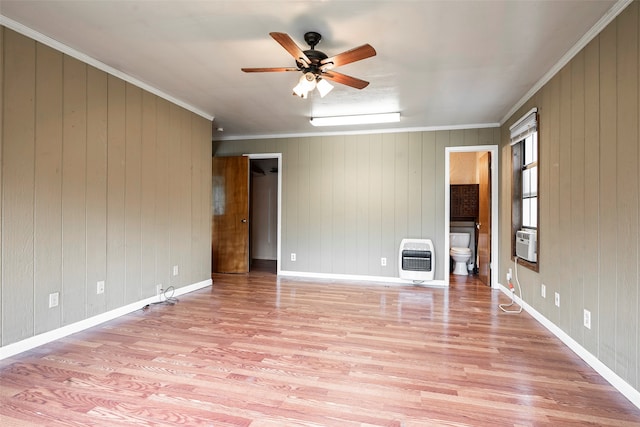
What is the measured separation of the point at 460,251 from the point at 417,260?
1.25 meters

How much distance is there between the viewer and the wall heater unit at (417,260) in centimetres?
471

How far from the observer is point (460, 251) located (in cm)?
552

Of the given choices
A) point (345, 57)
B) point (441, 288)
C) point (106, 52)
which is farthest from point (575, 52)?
point (106, 52)

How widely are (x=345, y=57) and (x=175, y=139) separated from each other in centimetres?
263

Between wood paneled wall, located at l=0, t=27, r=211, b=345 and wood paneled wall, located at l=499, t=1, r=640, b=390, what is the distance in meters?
4.03

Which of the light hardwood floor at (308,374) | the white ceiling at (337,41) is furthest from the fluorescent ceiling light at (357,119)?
the light hardwood floor at (308,374)

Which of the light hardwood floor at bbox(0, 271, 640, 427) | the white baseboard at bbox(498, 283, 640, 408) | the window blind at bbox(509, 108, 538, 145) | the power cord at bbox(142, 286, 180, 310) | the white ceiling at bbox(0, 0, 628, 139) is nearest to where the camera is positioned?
the light hardwood floor at bbox(0, 271, 640, 427)

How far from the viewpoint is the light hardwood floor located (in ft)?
5.62

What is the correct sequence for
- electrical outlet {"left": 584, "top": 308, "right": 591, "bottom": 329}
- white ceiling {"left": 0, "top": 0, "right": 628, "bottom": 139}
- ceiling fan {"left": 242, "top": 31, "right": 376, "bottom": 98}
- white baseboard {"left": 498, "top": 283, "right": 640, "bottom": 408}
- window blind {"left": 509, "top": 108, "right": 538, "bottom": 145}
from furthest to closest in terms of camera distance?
window blind {"left": 509, "top": 108, "right": 538, "bottom": 145} < electrical outlet {"left": 584, "top": 308, "right": 591, "bottom": 329} < ceiling fan {"left": 242, "top": 31, "right": 376, "bottom": 98} < white ceiling {"left": 0, "top": 0, "right": 628, "bottom": 139} < white baseboard {"left": 498, "top": 283, "right": 640, "bottom": 408}

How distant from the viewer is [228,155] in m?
5.85

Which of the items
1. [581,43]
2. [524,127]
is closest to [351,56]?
[581,43]

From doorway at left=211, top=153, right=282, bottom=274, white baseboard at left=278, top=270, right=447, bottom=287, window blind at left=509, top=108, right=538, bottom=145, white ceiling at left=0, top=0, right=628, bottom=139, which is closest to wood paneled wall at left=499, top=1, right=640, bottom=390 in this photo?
window blind at left=509, top=108, right=538, bottom=145

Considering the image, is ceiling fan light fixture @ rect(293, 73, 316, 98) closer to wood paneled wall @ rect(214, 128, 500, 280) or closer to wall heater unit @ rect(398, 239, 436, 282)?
wood paneled wall @ rect(214, 128, 500, 280)

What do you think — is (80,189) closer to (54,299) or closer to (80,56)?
(54,299)
